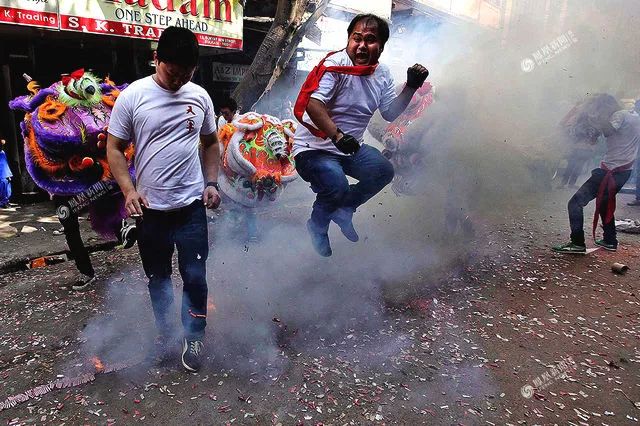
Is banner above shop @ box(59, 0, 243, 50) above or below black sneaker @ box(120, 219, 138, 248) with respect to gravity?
above

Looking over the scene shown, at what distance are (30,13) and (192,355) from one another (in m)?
5.84

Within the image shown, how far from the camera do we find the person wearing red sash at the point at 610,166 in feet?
17.0

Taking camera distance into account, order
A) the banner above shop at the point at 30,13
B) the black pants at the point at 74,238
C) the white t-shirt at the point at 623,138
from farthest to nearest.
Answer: the banner above shop at the point at 30,13 → the white t-shirt at the point at 623,138 → the black pants at the point at 74,238

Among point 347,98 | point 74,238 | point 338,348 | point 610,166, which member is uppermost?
point 347,98

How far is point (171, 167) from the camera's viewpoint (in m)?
2.58

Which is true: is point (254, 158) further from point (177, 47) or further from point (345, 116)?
point (177, 47)

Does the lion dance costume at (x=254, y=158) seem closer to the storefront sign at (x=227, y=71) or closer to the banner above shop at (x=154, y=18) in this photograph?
the banner above shop at (x=154, y=18)

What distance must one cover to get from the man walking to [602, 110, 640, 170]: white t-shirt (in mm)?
4704

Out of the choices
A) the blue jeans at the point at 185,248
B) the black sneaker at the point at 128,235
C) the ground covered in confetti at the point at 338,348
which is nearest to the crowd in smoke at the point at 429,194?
the ground covered in confetti at the point at 338,348

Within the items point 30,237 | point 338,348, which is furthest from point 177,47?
point 30,237

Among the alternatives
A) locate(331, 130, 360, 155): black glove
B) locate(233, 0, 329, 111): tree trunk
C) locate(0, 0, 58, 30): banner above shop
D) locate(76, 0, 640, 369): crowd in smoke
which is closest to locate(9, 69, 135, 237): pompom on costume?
locate(76, 0, 640, 369): crowd in smoke

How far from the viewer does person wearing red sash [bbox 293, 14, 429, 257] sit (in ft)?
10.2

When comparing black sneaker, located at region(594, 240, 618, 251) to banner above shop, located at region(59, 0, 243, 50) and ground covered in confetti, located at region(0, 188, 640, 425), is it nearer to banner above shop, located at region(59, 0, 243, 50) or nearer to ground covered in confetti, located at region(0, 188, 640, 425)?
ground covered in confetti, located at region(0, 188, 640, 425)

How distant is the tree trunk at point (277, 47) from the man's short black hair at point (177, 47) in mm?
4851
